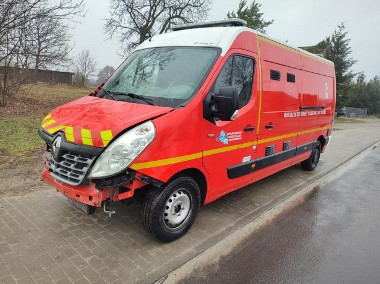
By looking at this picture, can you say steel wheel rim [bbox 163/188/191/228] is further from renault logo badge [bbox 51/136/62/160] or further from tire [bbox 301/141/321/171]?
tire [bbox 301/141/321/171]

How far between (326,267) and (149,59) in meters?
3.58

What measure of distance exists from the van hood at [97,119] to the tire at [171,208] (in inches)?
33.3

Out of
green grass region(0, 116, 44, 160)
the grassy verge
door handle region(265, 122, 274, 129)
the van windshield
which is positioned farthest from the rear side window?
green grass region(0, 116, 44, 160)

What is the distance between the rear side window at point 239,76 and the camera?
400cm

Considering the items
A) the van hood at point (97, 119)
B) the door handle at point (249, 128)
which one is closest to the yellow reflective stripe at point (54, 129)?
the van hood at point (97, 119)

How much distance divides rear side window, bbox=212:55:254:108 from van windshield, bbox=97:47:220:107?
229 millimetres

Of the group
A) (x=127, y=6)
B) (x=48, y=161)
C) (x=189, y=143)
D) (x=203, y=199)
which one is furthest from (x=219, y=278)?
(x=127, y=6)

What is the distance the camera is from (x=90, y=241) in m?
3.69

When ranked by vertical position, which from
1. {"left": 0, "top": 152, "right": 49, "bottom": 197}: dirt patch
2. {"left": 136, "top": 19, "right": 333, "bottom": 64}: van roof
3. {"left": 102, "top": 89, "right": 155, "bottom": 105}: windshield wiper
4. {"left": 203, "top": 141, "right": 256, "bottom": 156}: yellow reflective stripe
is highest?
{"left": 136, "top": 19, "right": 333, "bottom": 64}: van roof

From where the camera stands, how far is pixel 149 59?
14.7ft

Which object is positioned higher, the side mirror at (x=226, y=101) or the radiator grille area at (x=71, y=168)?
the side mirror at (x=226, y=101)

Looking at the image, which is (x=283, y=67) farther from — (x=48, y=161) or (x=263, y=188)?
(x=48, y=161)

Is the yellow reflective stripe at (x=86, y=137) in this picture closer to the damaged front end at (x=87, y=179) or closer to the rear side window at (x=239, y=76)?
the damaged front end at (x=87, y=179)

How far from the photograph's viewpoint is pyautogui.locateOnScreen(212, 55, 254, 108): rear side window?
4.00m
